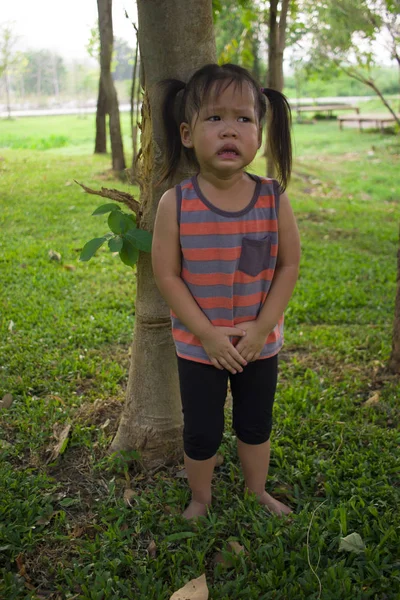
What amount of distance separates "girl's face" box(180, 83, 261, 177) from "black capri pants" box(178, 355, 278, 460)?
2.02 feet

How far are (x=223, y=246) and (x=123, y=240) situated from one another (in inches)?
19.4

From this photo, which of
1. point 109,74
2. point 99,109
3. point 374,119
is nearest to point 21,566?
point 109,74

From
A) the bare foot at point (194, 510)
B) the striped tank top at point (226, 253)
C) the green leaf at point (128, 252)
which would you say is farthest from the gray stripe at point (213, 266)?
the bare foot at point (194, 510)

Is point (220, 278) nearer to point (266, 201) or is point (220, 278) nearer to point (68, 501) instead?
point (266, 201)

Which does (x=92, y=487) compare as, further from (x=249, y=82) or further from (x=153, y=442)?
(x=249, y=82)

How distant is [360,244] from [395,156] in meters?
7.53

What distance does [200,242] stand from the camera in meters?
1.80

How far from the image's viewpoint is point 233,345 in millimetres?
1880

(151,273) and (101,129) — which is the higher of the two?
(101,129)

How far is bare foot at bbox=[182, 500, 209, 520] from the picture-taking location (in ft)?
6.82

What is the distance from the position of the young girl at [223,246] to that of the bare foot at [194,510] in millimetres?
240

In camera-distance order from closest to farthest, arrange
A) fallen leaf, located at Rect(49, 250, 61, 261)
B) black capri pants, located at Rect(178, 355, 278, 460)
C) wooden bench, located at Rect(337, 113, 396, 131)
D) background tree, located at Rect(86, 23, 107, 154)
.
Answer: black capri pants, located at Rect(178, 355, 278, 460) < fallen leaf, located at Rect(49, 250, 61, 261) < background tree, located at Rect(86, 23, 107, 154) < wooden bench, located at Rect(337, 113, 396, 131)

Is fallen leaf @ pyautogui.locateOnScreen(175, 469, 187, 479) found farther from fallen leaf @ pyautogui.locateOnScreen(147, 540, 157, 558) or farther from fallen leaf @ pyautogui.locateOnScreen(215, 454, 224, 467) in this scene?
fallen leaf @ pyautogui.locateOnScreen(147, 540, 157, 558)

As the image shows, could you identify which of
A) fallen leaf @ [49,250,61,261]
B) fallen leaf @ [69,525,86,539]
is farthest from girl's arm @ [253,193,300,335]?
fallen leaf @ [49,250,61,261]
